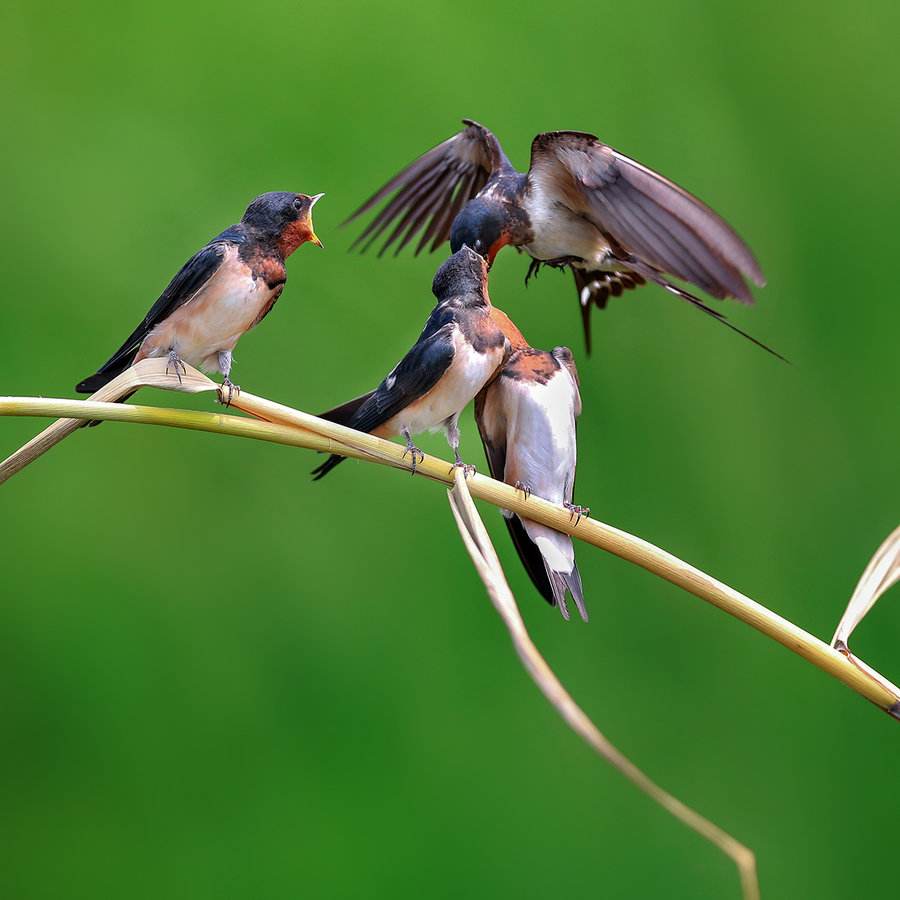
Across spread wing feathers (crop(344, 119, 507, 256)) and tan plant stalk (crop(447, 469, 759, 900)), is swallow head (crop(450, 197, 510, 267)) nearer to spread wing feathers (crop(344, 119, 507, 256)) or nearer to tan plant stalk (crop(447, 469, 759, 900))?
spread wing feathers (crop(344, 119, 507, 256))

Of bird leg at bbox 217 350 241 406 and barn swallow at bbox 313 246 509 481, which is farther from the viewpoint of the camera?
barn swallow at bbox 313 246 509 481

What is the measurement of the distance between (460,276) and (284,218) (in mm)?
136

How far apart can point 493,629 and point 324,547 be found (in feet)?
0.68

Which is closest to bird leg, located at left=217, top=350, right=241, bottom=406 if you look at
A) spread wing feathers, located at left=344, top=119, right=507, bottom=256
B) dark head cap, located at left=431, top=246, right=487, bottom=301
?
dark head cap, located at left=431, top=246, right=487, bottom=301

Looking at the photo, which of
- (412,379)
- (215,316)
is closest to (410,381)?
(412,379)

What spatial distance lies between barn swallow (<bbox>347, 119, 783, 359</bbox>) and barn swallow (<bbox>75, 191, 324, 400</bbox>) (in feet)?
0.30

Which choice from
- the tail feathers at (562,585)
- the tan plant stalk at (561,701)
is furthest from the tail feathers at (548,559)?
the tan plant stalk at (561,701)

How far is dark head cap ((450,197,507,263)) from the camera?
621mm

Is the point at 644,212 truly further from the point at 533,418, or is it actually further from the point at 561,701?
the point at 561,701

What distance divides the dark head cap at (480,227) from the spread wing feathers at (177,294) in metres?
0.19

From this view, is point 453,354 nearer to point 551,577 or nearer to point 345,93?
point 551,577

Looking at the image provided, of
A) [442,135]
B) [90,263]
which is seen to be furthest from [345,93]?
[90,263]

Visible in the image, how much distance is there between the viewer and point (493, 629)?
1210 millimetres

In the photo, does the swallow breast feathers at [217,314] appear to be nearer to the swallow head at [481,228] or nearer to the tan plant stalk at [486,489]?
the tan plant stalk at [486,489]
